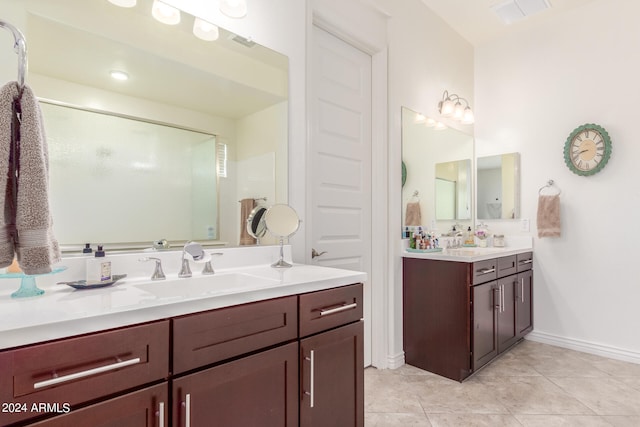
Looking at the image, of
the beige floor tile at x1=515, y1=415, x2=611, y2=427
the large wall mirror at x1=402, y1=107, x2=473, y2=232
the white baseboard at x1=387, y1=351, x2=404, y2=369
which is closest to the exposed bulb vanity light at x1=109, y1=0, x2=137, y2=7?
the large wall mirror at x1=402, y1=107, x2=473, y2=232

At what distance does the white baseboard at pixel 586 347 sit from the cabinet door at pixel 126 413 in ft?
10.9

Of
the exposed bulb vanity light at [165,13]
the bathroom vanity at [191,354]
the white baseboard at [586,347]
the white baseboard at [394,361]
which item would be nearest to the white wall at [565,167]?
the white baseboard at [586,347]

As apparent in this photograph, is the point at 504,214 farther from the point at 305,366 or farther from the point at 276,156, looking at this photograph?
the point at 305,366

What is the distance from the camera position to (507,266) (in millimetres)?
2758

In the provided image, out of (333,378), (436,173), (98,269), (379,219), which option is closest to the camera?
(98,269)

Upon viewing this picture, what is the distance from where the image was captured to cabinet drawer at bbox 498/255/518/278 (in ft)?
8.71

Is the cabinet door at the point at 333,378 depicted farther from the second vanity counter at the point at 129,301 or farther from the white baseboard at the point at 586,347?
the white baseboard at the point at 586,347

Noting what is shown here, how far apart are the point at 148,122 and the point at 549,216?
126 inches

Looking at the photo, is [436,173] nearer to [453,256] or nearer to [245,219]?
[453,256]

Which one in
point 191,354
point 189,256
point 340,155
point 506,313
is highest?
point 340,155

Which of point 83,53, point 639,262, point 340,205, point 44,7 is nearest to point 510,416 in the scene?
point 340,205

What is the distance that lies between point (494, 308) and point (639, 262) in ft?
4.03

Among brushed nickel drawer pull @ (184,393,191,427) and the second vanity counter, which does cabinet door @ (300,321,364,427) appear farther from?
brushed nickel drawer pull @ (184,393,191,427)

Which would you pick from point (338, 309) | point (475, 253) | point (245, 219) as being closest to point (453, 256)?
point (475, 253)
